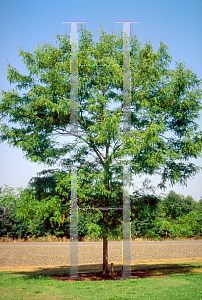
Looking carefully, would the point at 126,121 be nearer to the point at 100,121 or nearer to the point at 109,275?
the point at 100,121

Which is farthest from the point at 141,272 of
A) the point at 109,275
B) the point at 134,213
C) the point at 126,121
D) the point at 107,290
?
the point at 126,121

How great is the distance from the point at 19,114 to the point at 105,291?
19.1ft

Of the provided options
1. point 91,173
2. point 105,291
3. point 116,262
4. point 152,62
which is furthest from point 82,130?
point 116,262

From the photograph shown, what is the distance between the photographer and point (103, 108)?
9656mm

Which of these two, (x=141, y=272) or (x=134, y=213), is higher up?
(x=134, y=213)

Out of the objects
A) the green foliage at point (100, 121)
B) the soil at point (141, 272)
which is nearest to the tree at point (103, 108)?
the green foliage at point (100, 121)

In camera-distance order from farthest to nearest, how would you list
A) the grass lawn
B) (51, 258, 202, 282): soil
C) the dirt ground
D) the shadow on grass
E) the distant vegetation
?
the shadow on grass < the dirt ground < (51, 258, 202, 282): soil < the distant vegetation < the grass lawn

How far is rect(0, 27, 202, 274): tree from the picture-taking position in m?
9.20

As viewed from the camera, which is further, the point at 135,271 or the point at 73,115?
the point at 135,271

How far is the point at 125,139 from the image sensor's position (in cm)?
845

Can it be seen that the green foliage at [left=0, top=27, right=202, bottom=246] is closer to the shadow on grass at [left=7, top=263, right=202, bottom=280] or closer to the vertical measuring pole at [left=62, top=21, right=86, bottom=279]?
the vertical measuring pole at [left=62, top=21, right=86, bottom=279]

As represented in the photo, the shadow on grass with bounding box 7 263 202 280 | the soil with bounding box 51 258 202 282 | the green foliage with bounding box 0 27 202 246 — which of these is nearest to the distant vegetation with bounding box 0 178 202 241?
the green foliage with bounding box 0 27 202 246

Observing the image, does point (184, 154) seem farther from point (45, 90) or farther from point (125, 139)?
point (45, 90)

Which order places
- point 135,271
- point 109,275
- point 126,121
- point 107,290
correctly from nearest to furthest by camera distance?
Answer: point 107,290, point 126,121, point 109,275, point 135,271
